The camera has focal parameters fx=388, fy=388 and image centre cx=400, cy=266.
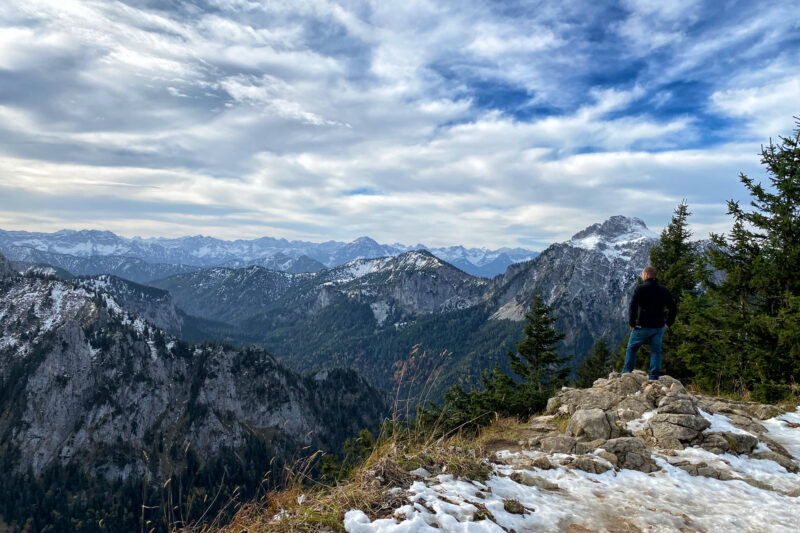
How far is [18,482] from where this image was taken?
561 feet

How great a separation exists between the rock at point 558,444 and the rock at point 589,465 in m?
0.71

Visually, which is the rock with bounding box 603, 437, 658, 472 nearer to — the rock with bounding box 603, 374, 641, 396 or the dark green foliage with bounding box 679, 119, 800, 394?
the rock with bounding box 603, 374, 641, 396

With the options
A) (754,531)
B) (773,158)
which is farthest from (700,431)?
(773,158)

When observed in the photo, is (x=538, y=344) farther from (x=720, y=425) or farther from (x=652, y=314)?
(x=720, y=425)

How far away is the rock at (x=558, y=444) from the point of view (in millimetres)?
8242

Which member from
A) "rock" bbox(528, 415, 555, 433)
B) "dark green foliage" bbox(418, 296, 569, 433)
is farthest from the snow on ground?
"rock" bbox(528, 415, 555, 433)

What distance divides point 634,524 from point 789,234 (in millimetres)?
16816

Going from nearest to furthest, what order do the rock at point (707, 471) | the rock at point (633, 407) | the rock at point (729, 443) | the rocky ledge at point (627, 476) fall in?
the rocky ledge at point (627, 476)
the rock at point (707, 471)
the rock at point (729, 443)
the rock at point (633, 407)

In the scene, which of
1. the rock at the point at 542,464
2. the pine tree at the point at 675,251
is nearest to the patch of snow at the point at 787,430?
the rock at the point at 542,464

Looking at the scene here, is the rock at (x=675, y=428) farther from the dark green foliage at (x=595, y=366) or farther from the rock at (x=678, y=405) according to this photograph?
the dark green foliage at (x=595, y=366)

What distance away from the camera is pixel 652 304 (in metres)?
13.2

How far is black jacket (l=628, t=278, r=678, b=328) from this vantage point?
1318 cm

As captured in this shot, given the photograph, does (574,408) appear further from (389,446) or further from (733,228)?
(733,228)

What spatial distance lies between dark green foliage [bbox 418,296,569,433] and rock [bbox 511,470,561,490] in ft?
4.07
